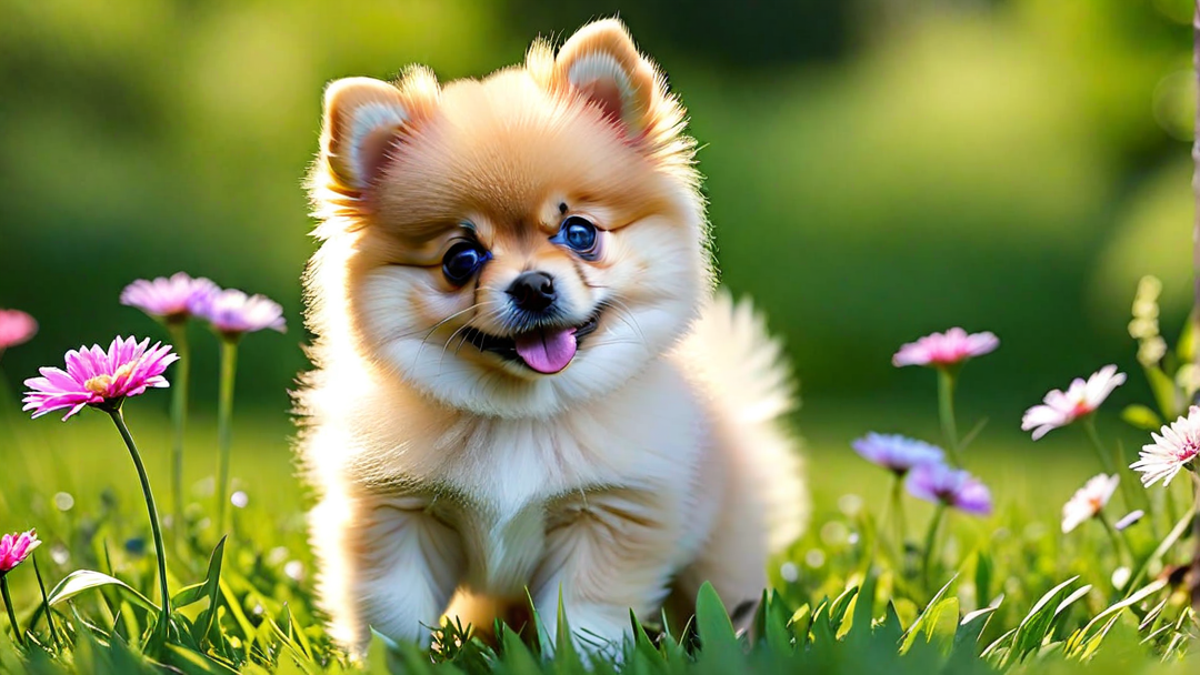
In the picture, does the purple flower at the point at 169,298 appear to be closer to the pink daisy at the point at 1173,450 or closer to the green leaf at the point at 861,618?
the green leaf at the point at 861,618

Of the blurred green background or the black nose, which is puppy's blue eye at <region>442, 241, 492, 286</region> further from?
the blurred green background

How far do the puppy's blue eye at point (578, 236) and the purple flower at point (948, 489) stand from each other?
0.89 metres

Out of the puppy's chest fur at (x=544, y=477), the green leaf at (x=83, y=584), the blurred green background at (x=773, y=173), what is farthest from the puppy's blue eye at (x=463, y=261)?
the blurred green background at (x=773, y=173)

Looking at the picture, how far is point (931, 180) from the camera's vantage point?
6352 mm

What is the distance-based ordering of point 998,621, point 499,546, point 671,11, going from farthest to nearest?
1. point 671,11
2. point 998,621
3. point 499,546

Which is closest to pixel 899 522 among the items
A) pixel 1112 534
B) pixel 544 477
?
pixel 1112 534

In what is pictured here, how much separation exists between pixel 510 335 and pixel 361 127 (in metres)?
0.40

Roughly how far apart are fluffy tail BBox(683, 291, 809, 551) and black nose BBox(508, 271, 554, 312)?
0.67 meters

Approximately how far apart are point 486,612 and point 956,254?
179 inches

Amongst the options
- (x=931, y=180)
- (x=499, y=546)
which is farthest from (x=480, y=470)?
(x=931, y=180)

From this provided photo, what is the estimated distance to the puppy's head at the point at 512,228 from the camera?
1.77 meters

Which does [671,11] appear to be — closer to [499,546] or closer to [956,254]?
[956,254]

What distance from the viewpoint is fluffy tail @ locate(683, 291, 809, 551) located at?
2418mm

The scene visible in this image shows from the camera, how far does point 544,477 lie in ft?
6.09
